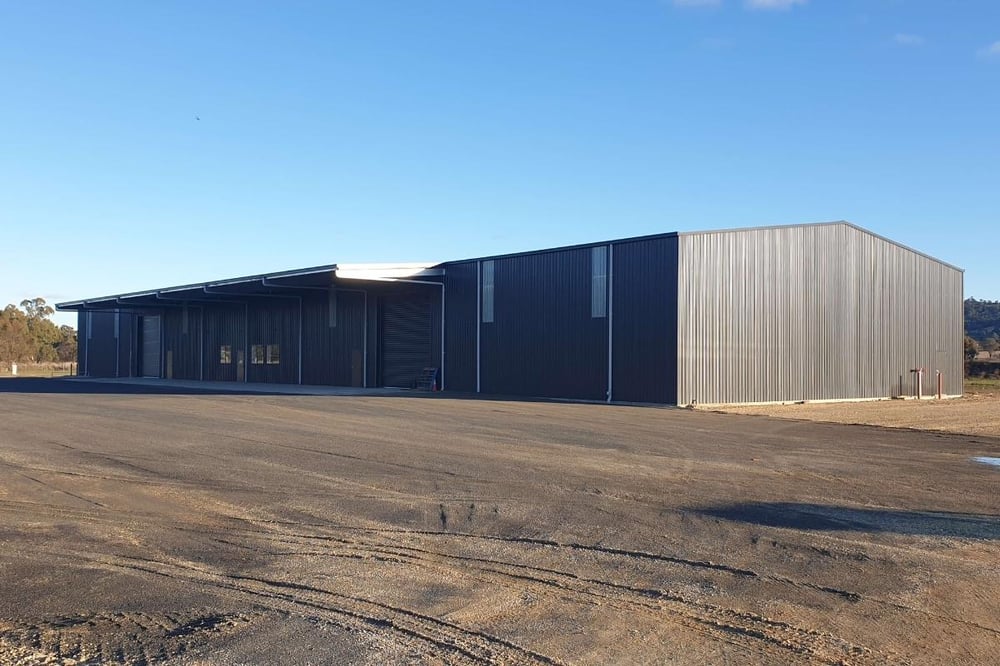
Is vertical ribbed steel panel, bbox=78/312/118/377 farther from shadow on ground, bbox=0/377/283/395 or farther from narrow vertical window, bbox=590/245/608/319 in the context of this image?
narrow vertical window, bbox=590/245/608/319

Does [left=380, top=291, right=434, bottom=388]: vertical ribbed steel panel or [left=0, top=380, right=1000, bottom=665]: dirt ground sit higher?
[left=380, top=291, right=434, bottom=388]: vertical ribbed steel panel

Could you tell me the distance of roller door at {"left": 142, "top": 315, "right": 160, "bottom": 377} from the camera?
6119 cm

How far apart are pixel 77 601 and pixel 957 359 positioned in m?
44.9

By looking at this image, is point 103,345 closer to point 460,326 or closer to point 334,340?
point 334,340

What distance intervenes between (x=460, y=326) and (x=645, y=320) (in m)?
10.1

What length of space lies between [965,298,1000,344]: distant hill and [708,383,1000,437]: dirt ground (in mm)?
99431

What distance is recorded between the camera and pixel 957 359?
43.2 metres

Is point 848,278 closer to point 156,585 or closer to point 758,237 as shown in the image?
point 758,237

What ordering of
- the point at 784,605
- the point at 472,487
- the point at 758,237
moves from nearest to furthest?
the point at 784,605, the point at 472,487, the point at 758,237

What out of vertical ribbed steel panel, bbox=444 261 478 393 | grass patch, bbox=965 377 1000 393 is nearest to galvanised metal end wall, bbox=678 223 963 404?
grass patch, bbox=965 377 1000 393

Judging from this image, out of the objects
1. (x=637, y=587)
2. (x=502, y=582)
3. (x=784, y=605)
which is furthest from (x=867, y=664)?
(x=502, y=582)

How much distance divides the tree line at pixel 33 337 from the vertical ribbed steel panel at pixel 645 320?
78.3m

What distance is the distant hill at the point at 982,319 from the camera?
415 feet

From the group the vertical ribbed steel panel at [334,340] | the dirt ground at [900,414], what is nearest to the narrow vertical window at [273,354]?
the vertical ribbed steel panel at [334,340]
